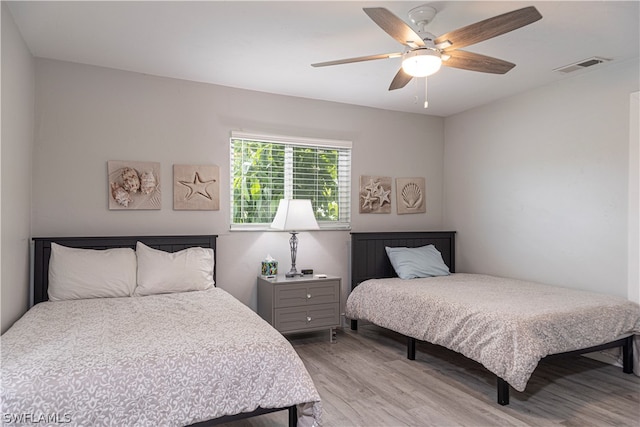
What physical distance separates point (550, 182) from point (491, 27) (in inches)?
95.4

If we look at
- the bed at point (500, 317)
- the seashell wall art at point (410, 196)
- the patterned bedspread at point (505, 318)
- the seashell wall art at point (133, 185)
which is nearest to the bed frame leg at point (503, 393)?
the bed at point (500, 317)

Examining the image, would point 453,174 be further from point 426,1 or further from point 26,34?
point 26,34

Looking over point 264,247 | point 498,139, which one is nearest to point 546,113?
point 498,139

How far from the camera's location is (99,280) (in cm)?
322

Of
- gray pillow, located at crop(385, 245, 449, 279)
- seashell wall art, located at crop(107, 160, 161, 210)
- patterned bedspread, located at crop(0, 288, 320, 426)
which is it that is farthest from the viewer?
gray pillow, located at crop(385, 245, 449, 279)

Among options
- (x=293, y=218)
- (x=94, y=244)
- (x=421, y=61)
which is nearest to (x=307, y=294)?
(x=293, y=218)

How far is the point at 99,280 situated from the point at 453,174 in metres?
4.03

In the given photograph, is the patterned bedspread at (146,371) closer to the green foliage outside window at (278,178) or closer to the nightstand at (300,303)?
the nightstand at (300,303)

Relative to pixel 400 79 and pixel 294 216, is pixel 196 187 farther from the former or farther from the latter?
pixel 400 79

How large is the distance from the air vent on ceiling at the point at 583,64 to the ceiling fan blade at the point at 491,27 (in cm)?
169

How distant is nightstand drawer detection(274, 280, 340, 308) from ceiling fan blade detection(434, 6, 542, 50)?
2478mm

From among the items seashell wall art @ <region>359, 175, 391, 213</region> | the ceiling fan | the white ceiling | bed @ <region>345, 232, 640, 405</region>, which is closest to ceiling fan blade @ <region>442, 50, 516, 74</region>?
the ceiling fan

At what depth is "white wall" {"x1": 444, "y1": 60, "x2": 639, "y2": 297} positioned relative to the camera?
3.54 meters

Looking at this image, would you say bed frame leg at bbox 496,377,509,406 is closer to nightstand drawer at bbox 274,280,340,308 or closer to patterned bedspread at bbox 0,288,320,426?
patterned bedspread at bbox 0,288,320,426
